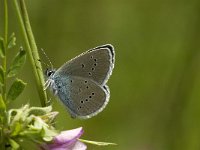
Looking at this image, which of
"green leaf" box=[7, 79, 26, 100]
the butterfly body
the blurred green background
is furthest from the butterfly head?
the blurred green background

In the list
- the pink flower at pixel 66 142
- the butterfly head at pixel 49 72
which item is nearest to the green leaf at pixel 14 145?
the pink flower at pixel 66 142

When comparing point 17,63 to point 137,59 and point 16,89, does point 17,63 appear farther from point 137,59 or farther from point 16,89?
point 137,59

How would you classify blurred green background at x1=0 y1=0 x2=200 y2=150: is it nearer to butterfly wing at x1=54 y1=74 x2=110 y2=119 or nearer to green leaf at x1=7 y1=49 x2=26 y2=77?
butterfly wing at x1=54 y1=74 x2=110 y2=119

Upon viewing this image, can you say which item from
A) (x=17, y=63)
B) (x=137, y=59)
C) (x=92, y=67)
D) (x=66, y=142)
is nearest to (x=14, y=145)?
(x=66, y=142)

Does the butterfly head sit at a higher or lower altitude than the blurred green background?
higher

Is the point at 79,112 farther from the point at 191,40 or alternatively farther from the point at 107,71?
the point at 191,40

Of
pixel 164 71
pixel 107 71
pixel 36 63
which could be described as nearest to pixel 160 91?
pixel 164 71

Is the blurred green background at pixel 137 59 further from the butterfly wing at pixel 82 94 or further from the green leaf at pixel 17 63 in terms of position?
the green leaf at pixel 17 63

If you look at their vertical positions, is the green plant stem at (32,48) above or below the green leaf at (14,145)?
above

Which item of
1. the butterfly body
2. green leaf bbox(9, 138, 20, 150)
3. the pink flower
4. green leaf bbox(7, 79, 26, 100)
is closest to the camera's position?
green leaf bbox(9, 138, 20, 150)
